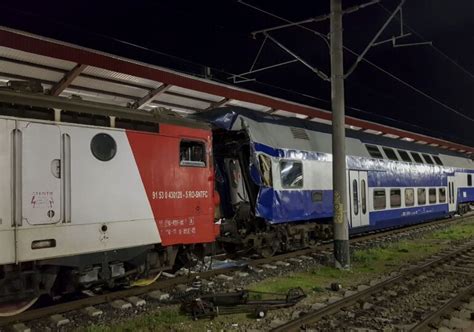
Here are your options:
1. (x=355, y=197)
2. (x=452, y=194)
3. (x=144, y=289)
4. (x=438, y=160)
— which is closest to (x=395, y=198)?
(x=355, y=197)

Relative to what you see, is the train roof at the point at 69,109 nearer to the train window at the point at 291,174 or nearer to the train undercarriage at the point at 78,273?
the train undercarriage at the point at 78,273

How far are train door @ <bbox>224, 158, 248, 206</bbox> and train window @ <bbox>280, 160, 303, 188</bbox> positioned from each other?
1053 mm

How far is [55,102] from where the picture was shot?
6.65 metres

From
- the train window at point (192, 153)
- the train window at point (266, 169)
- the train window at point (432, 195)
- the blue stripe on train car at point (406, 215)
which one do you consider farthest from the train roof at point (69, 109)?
the train window at point (432, 195)

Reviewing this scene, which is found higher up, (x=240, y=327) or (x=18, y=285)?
(x=18, y=285)

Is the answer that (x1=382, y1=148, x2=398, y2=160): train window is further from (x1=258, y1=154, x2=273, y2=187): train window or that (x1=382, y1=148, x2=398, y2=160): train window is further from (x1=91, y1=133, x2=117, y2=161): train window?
→ (x1=91, y1=133, x2=117, y2=161): train window

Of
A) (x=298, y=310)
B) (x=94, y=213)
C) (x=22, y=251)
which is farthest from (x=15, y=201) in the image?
(x=298, y=310)

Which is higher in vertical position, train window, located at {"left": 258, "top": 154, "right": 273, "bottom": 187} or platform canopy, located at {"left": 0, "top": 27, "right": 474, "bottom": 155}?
platform canopy, located at {"left": 0, "top": 27, "right": 474, "bottom": 155}

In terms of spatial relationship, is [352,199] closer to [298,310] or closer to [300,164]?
[300,164]

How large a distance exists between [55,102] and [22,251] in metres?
2.18

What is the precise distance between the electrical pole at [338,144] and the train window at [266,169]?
1.61m

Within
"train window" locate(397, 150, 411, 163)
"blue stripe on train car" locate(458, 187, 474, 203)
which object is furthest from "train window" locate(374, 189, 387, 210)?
Result: "blue stripe on train car" locate(458, 187, 474, 203)

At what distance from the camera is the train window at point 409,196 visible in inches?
696

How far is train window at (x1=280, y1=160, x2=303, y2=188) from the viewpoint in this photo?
11.7 meters
